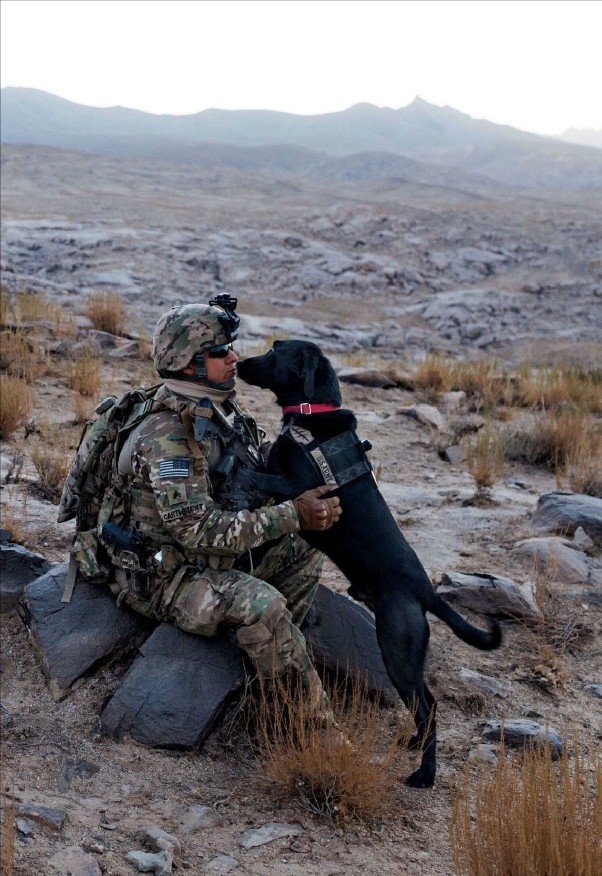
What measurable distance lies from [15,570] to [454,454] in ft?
14.4

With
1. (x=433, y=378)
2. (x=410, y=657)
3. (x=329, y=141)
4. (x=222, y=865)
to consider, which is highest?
(x=329, y=141)

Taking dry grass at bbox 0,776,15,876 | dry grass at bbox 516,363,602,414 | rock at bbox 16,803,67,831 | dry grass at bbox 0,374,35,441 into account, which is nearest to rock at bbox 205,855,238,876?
rock at bbox 16,803,67,831

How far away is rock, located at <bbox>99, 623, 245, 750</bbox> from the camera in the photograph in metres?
3.42

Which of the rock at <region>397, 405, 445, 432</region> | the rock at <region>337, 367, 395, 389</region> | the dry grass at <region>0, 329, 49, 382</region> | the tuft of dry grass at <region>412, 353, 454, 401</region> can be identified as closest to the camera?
the dry grass at <region>0, 329, 49, 382</region>

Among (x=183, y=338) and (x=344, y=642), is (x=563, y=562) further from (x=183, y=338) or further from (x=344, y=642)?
(x=183, y=338)

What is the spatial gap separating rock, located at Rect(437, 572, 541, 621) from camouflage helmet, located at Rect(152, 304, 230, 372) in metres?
2.17

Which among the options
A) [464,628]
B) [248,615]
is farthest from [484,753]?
[248,615]

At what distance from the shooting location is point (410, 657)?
3338mm

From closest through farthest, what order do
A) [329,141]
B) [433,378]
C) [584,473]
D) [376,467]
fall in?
[584,473] → [376,467] → [433,378] → [329,141]

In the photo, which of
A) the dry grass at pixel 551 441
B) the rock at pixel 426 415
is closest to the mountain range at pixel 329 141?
the rock at pixel 426 415

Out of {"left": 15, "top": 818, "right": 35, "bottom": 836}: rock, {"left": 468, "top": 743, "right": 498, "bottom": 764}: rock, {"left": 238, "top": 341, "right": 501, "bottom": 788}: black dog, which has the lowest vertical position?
{"left": 468, "top": 743, "right": 498, "bottom": 764}: rock

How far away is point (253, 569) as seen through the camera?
3.76 meters

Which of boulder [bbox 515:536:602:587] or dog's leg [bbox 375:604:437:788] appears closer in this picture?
dog's leg [bbox 375:604:437:788]

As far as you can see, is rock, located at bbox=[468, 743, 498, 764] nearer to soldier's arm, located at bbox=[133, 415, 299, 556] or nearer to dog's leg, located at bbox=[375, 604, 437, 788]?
dog's leg, located at bbox=[375, 604, 437, 788]
